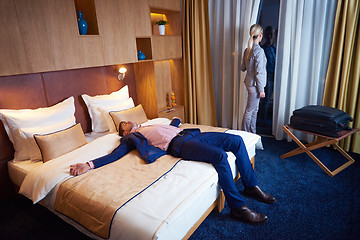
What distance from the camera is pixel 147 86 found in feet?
12.0

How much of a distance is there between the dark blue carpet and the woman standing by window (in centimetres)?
76

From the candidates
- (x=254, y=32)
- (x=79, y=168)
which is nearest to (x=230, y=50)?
A: (x=254, y=32)

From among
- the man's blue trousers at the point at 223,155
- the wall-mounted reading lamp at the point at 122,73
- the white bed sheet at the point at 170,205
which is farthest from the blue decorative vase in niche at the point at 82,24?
the white bed sheet at the point at 170,205

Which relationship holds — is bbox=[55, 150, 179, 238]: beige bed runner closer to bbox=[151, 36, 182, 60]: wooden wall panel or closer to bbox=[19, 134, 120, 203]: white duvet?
bbox=[19, 134, 120, 203]: white duvet

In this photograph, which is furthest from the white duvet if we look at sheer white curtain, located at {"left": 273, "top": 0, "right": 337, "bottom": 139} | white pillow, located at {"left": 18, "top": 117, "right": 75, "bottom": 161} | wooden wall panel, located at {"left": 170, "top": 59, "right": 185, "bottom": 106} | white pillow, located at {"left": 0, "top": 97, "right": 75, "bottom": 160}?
sheer white curtain, located at {"left": 273, "top": 0, "right": 337, "bottom": 139}

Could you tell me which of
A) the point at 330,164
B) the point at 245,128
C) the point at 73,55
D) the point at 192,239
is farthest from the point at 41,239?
the point at 330,164

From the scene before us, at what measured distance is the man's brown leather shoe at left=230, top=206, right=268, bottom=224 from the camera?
1.98 metres

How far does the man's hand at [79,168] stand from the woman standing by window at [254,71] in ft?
7.76

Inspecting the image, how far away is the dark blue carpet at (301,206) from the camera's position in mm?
1902

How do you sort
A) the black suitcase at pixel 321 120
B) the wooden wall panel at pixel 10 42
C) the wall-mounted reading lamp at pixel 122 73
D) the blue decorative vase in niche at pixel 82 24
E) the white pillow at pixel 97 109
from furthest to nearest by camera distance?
the wall-mounted reading lamp at pixel 122 73, the white pillow at pixel 97 109, the blue decorative vase in niche at pixel 82 24, the black suitcase at pixel 321 120, the wooden wall panel at pixel 10 42

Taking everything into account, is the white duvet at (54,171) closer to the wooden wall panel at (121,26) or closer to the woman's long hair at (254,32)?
the wooden wall panel at (121,26)

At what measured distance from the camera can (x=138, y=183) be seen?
71.7 inches

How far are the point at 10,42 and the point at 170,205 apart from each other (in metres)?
2.02

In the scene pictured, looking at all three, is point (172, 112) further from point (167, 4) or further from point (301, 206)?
point (301, 206)
